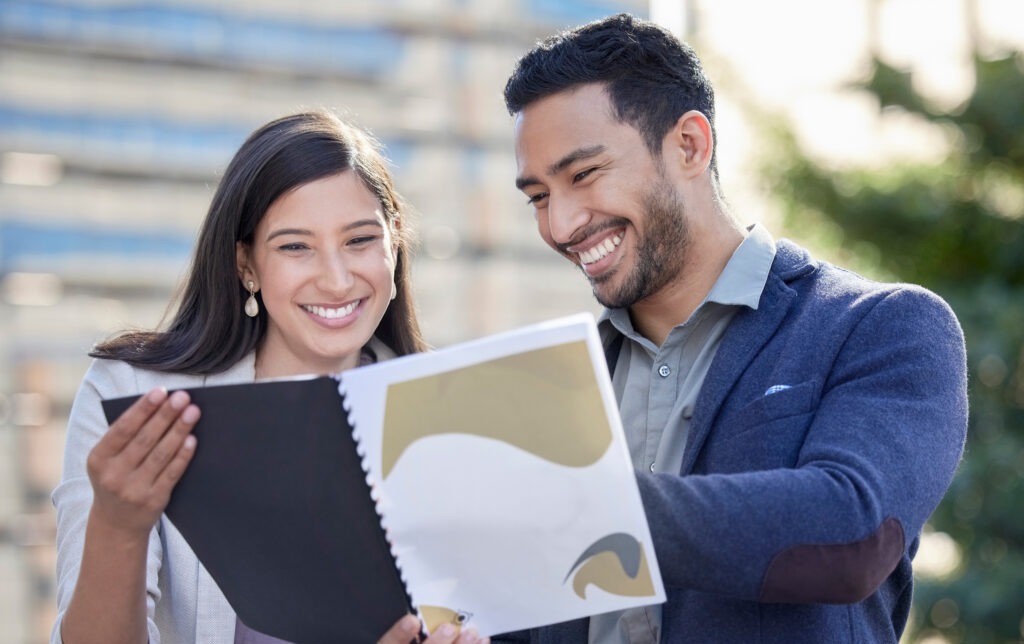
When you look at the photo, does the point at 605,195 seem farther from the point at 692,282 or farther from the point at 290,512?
the point at 290,512

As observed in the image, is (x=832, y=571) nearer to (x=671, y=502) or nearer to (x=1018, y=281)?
(x=671, y=502)

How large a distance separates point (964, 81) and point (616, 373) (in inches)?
119

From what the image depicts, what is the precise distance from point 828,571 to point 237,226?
3.82 ft

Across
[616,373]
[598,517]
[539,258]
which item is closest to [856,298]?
[616,373]

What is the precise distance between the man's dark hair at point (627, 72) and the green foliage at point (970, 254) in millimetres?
2570

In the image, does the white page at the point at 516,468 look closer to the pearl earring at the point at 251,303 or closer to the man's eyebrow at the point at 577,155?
the man's eyebrow at the point at 577,155

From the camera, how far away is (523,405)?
131 cm

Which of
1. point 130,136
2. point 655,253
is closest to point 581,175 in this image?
point 655,253

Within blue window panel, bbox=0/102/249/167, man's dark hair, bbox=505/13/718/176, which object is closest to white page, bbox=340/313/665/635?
man's dark hair, bbox=505/13/718/176

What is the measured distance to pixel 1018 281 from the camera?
4.49m

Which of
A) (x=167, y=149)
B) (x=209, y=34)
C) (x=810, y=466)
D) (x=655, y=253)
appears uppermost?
(x=209, y=34)

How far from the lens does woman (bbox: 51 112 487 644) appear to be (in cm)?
183

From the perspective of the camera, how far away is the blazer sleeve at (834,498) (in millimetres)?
1329

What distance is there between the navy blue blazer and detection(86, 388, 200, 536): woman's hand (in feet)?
1.73
